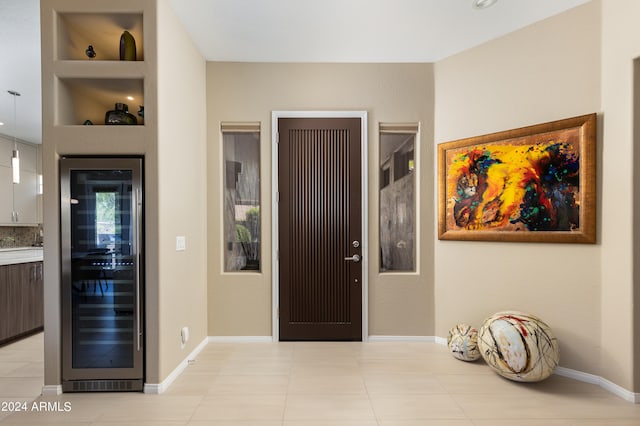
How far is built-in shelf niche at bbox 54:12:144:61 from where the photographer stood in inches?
104

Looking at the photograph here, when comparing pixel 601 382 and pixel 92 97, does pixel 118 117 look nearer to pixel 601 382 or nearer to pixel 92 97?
pixel 92 97

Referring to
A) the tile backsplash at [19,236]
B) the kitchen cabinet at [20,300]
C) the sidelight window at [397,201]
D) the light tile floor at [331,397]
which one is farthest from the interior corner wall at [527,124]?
the tile backsplash at [19,236]

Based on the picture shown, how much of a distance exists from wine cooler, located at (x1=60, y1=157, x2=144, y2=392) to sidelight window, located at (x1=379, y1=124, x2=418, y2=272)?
2431mm

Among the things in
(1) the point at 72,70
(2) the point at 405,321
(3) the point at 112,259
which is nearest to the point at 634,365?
(2) the point at 405,321

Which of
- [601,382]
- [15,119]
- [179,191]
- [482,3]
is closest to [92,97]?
[179,191]

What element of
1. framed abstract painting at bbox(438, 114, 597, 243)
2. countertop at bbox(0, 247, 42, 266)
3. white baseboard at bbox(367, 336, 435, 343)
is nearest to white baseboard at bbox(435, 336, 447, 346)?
white baseboard at bbox(367, 336, 435, 343)

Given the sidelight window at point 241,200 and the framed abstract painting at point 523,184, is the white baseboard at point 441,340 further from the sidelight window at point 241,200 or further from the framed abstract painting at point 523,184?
the sidelight window at point 241,200

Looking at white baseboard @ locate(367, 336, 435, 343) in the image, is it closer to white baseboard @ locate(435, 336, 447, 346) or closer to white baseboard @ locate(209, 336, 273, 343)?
white baseboard @ locate(435, 336, 447, 346)

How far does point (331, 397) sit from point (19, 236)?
6.19m

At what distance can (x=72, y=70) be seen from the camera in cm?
260

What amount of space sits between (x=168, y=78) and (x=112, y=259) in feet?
Answer: 4.89

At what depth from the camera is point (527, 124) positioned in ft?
10.3

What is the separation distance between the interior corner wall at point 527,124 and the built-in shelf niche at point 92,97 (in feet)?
9.79

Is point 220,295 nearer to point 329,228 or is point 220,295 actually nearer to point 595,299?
point 329,228
